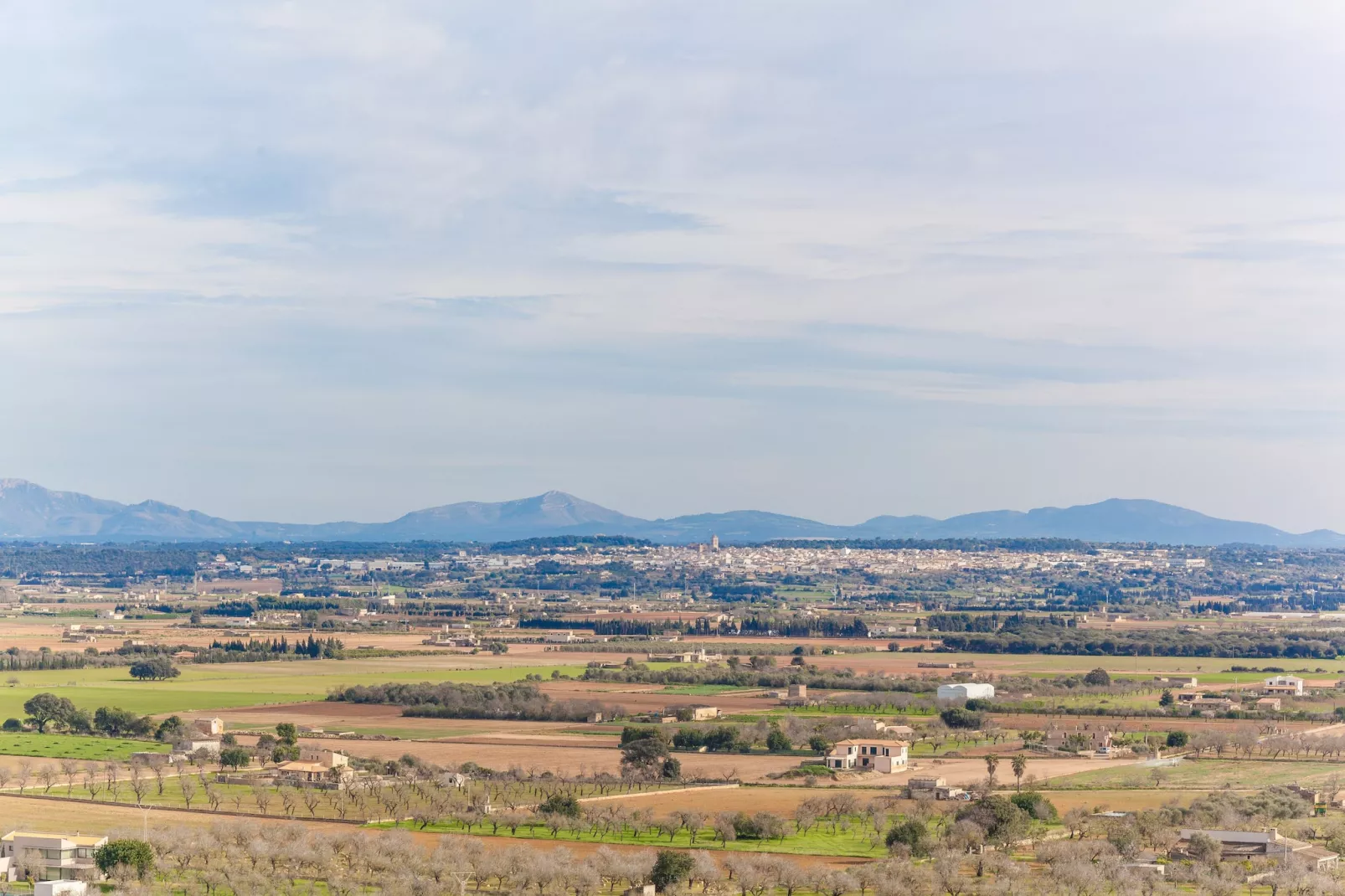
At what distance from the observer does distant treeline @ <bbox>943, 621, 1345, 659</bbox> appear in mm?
115438

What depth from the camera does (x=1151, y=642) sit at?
4707 inches

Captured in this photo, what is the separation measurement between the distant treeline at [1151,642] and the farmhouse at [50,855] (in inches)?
3274

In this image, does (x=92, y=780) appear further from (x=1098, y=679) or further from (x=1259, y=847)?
(x=1098, y=679)

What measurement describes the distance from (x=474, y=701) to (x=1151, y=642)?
5484cm

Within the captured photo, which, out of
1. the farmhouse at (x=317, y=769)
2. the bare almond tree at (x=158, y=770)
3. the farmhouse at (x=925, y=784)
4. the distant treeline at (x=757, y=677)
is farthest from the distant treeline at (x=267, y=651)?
the farmhouse at (x=925, y=784)

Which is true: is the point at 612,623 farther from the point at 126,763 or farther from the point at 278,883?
the point at 278,883

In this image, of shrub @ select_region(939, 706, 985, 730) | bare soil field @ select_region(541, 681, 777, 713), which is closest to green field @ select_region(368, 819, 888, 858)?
shrub @ select_region(939, 706, 985, 730)

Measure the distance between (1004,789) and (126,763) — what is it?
91.4 ft

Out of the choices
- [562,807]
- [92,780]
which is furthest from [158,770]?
[562,807]

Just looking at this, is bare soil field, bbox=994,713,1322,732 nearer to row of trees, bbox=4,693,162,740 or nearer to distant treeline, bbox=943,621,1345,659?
row of trees, bbox=4,693,162,740

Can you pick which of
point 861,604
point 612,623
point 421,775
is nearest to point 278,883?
point 421,775

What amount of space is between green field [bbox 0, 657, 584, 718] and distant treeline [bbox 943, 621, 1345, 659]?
113ft

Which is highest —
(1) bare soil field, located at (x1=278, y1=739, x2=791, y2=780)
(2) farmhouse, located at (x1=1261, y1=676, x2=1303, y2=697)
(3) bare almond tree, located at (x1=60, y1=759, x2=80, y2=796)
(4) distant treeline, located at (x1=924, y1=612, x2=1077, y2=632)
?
(4) distant treeline, located at (x1=924, y1=612, x2=1077, y2=632)

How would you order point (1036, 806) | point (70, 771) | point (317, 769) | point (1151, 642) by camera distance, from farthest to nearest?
1. point (1151, 642)
2. point (317, 769)
3. point (70, 771)
4. point (1036, 806)
